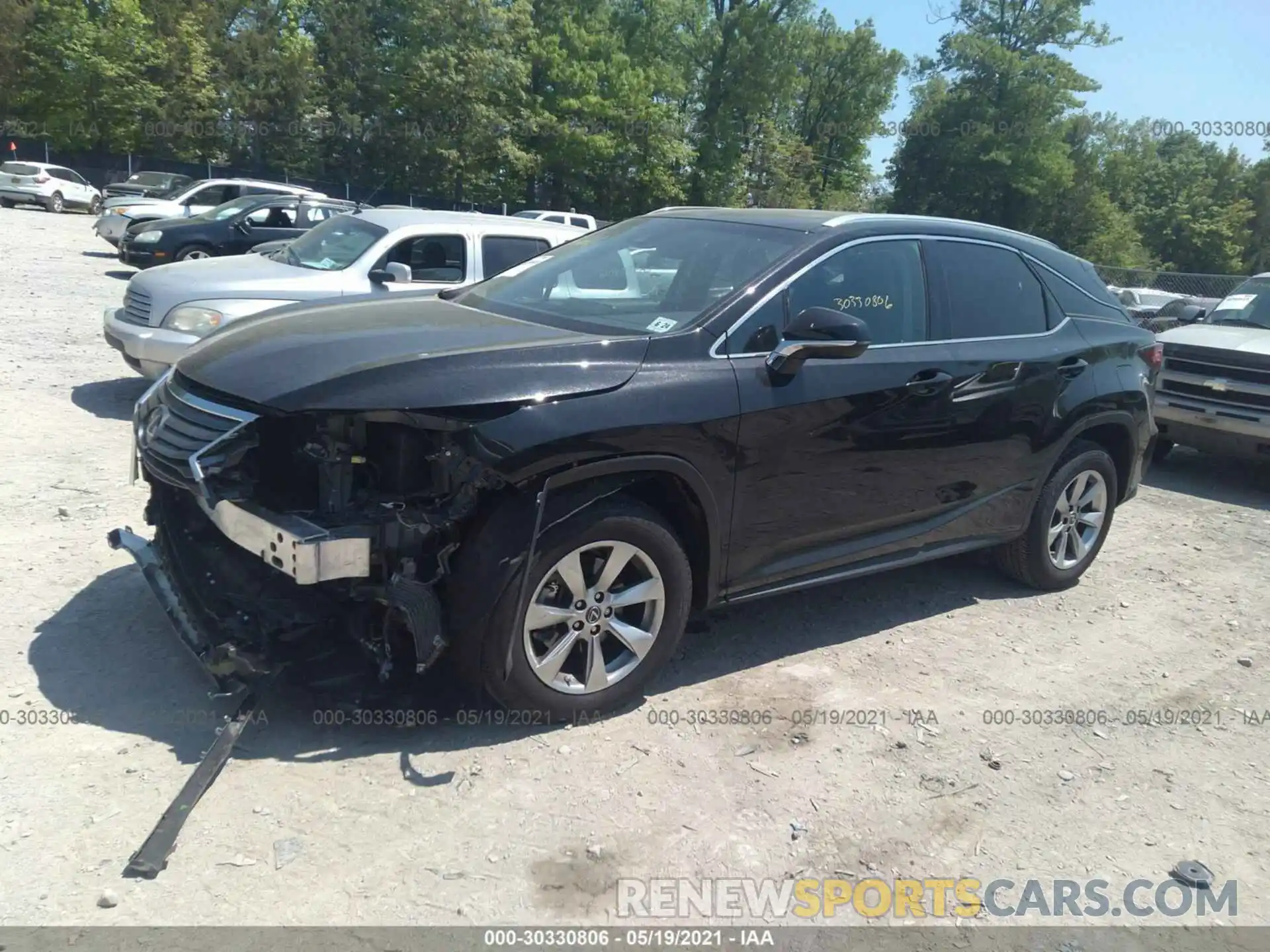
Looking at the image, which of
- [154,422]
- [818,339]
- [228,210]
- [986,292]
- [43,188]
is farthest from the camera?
[43,188]

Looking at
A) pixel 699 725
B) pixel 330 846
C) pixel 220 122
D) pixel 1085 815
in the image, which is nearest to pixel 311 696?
pixel 330 846

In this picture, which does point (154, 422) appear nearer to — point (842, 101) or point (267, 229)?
point (267, 229)

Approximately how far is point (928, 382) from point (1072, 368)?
4.08 feet

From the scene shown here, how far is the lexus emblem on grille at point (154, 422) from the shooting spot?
3.84 meters

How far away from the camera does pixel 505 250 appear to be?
8555mm

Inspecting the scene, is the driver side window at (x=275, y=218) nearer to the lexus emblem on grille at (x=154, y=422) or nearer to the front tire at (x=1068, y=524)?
the lexus emblem on grille at (x=154, y=422)

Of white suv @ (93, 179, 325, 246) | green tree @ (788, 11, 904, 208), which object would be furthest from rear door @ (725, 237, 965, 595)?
green tree @ (788, 11, 904, 208)

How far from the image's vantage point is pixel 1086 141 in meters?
49.8

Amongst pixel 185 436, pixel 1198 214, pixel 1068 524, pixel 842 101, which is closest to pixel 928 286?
pixel 1068 524

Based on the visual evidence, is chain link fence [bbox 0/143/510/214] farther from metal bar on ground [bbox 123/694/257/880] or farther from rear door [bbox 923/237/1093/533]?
metal bar on ground [bbox 123/694/257/880]

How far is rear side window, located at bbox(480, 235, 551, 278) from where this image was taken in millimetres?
8461

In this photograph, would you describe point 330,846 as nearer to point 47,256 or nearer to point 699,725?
point 699,725

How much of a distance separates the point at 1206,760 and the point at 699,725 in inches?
82.1

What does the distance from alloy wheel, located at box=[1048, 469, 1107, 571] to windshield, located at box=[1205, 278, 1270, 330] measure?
4.73 m
